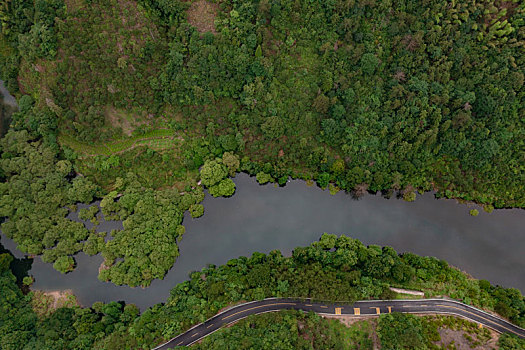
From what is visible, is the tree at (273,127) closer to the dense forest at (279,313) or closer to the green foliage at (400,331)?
the dense forest at (279,313)

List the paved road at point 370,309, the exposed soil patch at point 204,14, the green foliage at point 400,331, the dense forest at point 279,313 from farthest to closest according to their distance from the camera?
the exposed soil patch at point 204,14, the paved road at point 370,309, the dense forest at point 279,313, the green foliage at point 400,331

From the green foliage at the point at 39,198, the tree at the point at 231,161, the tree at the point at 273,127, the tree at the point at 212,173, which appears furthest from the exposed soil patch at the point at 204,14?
the green foliage at the point at 39,198

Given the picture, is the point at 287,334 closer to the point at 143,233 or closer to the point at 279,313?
the point at 279,313

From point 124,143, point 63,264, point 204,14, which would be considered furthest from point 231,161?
point 63,264

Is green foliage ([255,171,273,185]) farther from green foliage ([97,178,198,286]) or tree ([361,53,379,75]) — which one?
tree ([361,53,379,75])

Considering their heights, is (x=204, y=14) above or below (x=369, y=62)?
above

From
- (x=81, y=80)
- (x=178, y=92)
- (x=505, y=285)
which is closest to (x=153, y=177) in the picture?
(x=178, y=92)

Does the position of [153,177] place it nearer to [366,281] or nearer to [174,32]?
[174,32]
